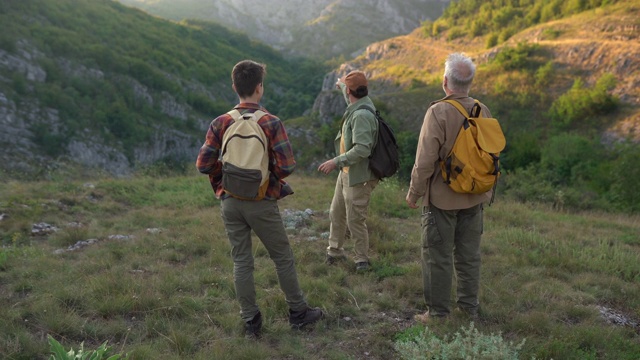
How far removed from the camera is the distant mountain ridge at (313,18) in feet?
440

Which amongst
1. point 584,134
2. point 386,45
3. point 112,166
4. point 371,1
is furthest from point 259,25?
point 584,134

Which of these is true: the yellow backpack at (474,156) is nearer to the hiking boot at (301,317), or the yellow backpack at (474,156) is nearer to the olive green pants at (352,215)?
the olive green pants at (352,215)

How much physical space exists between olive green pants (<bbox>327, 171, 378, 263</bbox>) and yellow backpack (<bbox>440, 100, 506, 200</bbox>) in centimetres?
141

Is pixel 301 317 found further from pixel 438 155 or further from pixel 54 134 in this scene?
pixel 54 134

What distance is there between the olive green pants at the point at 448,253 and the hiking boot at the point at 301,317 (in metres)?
0.97

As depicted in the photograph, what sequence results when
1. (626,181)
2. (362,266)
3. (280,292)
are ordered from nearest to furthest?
(280,292), (362,266), (626,181)

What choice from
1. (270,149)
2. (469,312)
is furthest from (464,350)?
(270,149)

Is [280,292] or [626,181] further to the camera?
[626,181]

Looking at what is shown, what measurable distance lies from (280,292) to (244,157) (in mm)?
1664

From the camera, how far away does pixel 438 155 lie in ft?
10.3

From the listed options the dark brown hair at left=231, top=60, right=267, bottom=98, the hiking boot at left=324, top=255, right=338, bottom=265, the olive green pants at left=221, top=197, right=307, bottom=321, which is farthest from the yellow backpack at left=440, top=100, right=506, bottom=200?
the hiking boot at left=324, top=255, right=338, bottom=265

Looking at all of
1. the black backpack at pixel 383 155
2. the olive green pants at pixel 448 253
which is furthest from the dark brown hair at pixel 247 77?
the olive green pants at pixel 448 253

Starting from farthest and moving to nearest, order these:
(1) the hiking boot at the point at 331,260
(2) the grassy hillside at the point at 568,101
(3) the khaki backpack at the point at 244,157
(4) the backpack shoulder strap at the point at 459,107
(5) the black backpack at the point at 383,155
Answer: (2) the grassy hillside at the point at 568,101
(1) the hiking boot at the point at 331,260
(5) the black backpack at the point at 383,155
(4) the backpack shoulder strap at the point at 459,107
(3) the khaki backpack at the point at 244,157

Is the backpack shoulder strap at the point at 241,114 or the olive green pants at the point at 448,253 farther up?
the backpack shoulder strap at the point at 241,114
